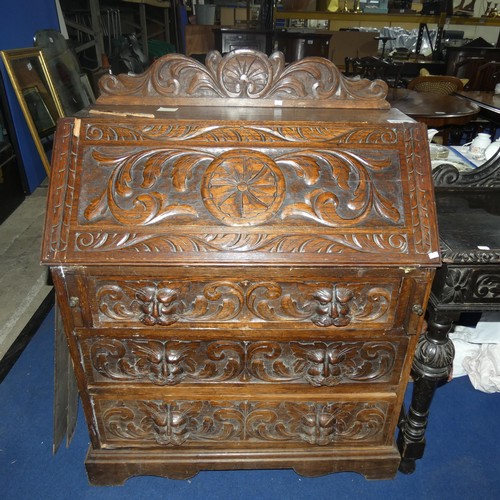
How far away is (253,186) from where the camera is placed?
1.22 m

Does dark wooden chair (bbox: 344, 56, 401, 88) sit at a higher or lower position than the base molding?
higher

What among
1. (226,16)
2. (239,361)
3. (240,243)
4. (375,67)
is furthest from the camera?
(226,16)

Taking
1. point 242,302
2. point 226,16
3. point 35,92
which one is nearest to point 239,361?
point 242,302

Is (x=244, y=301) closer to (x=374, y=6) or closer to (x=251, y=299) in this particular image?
(x=251, y=299)

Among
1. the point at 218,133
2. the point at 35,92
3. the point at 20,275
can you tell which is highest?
the point at 218,133

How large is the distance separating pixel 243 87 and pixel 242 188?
420mm

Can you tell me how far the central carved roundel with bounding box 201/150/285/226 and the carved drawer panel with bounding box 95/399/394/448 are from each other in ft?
2.17

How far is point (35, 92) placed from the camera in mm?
3490

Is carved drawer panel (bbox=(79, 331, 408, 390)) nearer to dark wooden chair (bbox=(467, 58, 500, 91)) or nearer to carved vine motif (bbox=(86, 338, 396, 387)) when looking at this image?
carved vine motif (bbox=(86, 338, 396, 387))

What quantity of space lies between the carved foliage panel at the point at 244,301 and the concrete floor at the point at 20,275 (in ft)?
4.14

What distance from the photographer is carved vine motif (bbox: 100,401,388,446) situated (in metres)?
1.45

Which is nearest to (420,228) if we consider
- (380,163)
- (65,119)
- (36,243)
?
(380,163)

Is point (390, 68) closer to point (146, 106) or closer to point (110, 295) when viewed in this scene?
point (146, 106)

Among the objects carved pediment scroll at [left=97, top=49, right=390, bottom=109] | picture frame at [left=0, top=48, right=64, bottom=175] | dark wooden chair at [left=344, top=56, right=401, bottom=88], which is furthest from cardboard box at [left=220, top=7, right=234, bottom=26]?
carved pediment scroll at [left=97, top=49, right=390, bottom=109]
